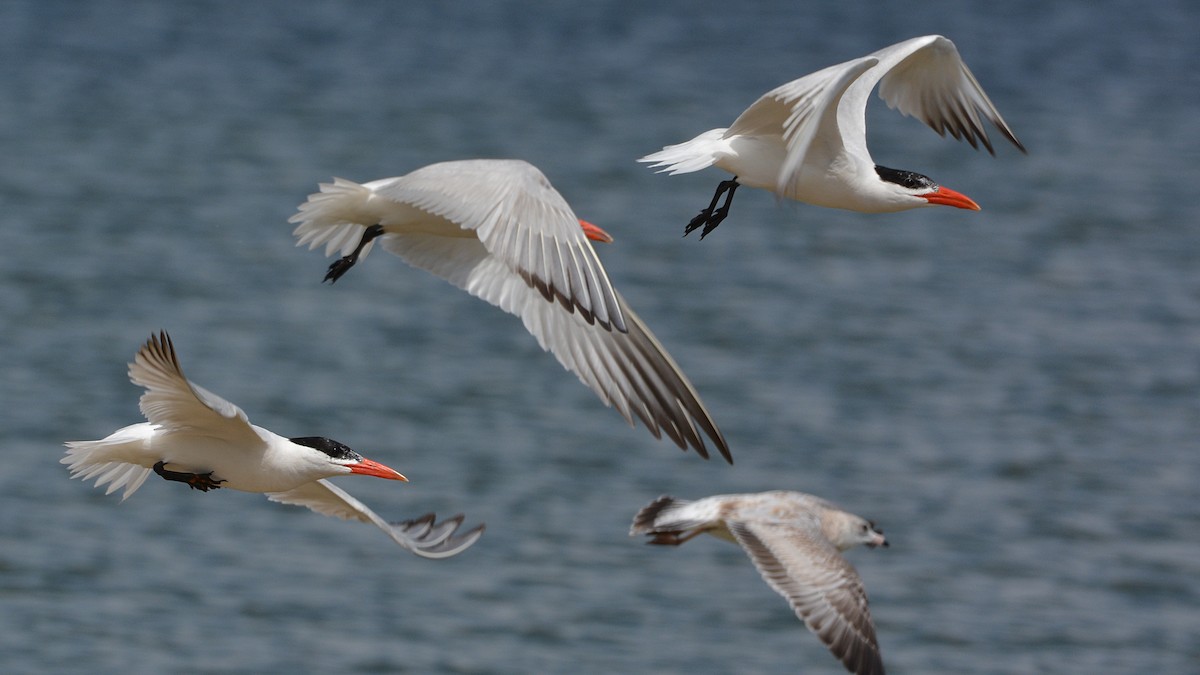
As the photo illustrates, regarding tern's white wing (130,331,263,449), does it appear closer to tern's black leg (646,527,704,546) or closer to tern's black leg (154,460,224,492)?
tern's black leg (154,460,224,492)

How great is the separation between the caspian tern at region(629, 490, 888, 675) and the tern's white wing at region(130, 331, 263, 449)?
2.71 metres

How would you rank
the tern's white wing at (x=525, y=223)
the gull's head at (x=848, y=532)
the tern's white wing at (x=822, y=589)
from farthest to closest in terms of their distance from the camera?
the gull's head at (x=848, y=532) → the tern's white wing at (x=822, y=589) → the tern's white wing at (x=525, y=223)

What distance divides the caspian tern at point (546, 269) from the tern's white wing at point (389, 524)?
101 cm

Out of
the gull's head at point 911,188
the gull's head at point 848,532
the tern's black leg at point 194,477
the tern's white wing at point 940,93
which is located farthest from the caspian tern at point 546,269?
the gull's head at point 848,532

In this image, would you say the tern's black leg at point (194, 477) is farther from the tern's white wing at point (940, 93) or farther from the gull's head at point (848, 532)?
the gull's head at point (848, 532)

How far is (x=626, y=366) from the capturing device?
6.83m

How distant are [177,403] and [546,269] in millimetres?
1331

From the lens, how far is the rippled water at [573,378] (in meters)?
14.8

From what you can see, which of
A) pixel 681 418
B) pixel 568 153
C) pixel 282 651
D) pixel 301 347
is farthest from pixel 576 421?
pixel 681 418

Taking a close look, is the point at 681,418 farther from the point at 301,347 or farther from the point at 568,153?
the point at 568,153

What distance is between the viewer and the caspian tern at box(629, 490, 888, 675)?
8734mm

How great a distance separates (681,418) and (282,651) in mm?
8205

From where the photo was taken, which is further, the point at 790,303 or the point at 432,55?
the point at 432,55

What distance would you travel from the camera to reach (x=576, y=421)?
18.2 metres
